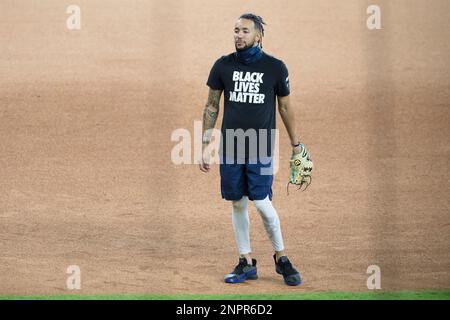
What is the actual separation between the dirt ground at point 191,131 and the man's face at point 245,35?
1560mm

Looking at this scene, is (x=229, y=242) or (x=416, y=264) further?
(x=229, y=242)

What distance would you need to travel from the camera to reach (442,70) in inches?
472

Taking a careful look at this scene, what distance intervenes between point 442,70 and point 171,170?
4171 mm

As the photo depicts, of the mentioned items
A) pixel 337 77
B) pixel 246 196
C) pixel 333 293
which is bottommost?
pixel 333 293

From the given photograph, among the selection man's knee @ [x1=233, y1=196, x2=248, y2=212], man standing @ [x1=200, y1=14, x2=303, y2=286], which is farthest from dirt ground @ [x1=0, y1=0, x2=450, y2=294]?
man standing @ [x1=200, y1=14, x2=303, y2=286]

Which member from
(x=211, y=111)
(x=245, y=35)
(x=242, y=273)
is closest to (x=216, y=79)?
(x=211, y=111)

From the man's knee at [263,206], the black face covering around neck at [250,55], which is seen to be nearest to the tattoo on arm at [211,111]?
the black face covering around neck at [250,55]

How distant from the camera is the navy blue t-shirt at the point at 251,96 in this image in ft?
20.0

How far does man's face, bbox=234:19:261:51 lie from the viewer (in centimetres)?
607

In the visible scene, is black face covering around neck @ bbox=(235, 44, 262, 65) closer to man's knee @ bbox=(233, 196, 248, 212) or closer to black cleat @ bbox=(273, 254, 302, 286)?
man's knee @ bbox=(233, 196, 248, 212)

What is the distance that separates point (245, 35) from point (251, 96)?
1.26 ft

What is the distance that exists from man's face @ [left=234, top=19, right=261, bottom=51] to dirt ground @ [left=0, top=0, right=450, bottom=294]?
5.12 ft

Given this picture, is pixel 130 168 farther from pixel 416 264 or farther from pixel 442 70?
pixel 442 70

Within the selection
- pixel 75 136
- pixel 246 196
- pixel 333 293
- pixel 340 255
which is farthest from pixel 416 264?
pixel 75 136
